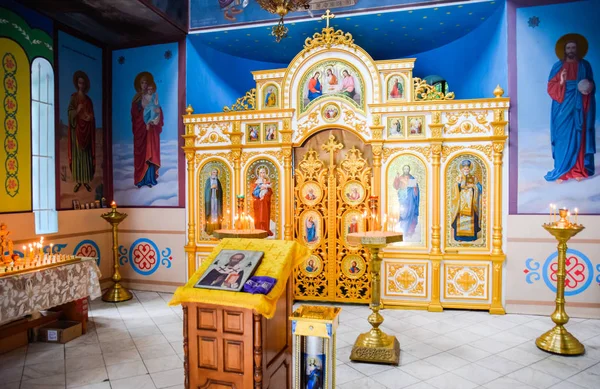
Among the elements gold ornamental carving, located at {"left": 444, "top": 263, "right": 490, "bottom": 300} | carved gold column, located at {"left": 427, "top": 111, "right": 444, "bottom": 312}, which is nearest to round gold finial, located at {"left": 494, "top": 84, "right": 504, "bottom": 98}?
carved gold column, located at {"left": 427, "top": 111, "right": 444, "bottom": 312}

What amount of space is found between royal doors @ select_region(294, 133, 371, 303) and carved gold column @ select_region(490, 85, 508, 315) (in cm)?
202

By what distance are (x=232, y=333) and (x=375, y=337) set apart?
8.09 feet

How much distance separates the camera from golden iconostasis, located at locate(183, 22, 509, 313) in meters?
6.82

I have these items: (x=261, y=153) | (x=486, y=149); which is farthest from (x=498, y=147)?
(x=261, y=153)

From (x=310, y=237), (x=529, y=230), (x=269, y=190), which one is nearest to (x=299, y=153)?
(x=269, y=190)

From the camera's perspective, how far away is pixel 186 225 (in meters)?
8.07

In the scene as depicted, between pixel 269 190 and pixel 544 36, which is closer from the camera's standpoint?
pixel 544 36

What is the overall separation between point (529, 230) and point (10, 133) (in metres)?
8.29

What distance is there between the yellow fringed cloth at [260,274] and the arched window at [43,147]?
207 inches

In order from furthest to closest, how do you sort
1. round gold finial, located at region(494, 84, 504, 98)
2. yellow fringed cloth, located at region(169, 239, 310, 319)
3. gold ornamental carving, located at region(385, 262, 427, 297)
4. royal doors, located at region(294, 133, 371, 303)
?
1. royal doors, located at region(294, 133, 371, 303)
2. gold ornamental carving, located at region(385, 262, 427, 297)
3. round gold finial, located at region(494, 84, 504, 98)
4. yellow fringed cloth, located at region(169, 239, 310, 319)

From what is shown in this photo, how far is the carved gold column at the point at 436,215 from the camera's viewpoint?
684 cm

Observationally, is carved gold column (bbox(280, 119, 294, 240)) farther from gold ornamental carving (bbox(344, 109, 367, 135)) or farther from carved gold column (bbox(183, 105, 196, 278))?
carved gold column (bbox(183, 105, 196, 278))

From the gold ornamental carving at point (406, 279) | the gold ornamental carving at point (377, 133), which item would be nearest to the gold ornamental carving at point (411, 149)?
the gold ornamental carving at point (377, 133)

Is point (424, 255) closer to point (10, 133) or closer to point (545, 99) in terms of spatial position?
point (545, 99)
